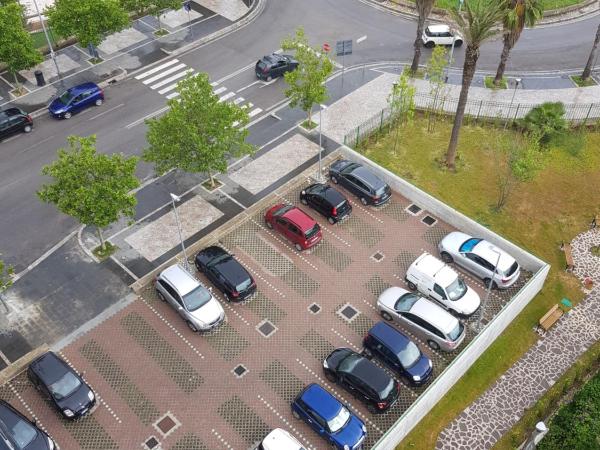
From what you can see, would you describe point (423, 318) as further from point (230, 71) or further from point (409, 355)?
point (230, 71)

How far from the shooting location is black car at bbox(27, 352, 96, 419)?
27234 mm

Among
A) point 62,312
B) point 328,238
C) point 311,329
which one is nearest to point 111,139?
point 62,312

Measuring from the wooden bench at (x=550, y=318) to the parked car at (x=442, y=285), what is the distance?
374 cm

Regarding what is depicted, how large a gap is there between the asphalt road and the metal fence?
6402 mm

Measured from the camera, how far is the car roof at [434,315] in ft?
98.6

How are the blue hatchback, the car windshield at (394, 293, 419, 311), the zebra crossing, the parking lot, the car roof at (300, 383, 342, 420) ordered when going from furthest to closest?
the zebra crossing, the car windshield at (394, 293, 419, 311), the parking lot, the car roof at (300, 383, 342, 420), the blue hatchback

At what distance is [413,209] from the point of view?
3828 centimetres

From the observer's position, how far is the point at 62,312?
3234 cm

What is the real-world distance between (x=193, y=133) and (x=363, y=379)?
1733 centimetres

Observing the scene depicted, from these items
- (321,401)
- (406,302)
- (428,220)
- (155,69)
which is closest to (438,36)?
(428,220)

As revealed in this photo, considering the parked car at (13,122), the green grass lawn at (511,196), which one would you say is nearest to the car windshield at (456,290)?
the green grass lawn at (511,196)

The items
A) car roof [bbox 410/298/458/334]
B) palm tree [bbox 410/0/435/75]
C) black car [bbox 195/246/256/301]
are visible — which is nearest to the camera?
car roof [bbox 410/298/458/334]

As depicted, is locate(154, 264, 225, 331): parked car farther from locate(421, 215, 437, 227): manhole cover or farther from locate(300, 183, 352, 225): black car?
locate(421, 215, 437, 227): manhole cover

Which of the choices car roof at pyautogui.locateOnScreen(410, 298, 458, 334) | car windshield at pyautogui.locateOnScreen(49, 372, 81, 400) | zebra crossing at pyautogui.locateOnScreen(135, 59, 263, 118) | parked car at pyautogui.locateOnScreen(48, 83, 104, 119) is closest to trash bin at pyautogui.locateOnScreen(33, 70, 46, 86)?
parked car at pyautogui.locateOnScreen(48, 83, 104, 119)
